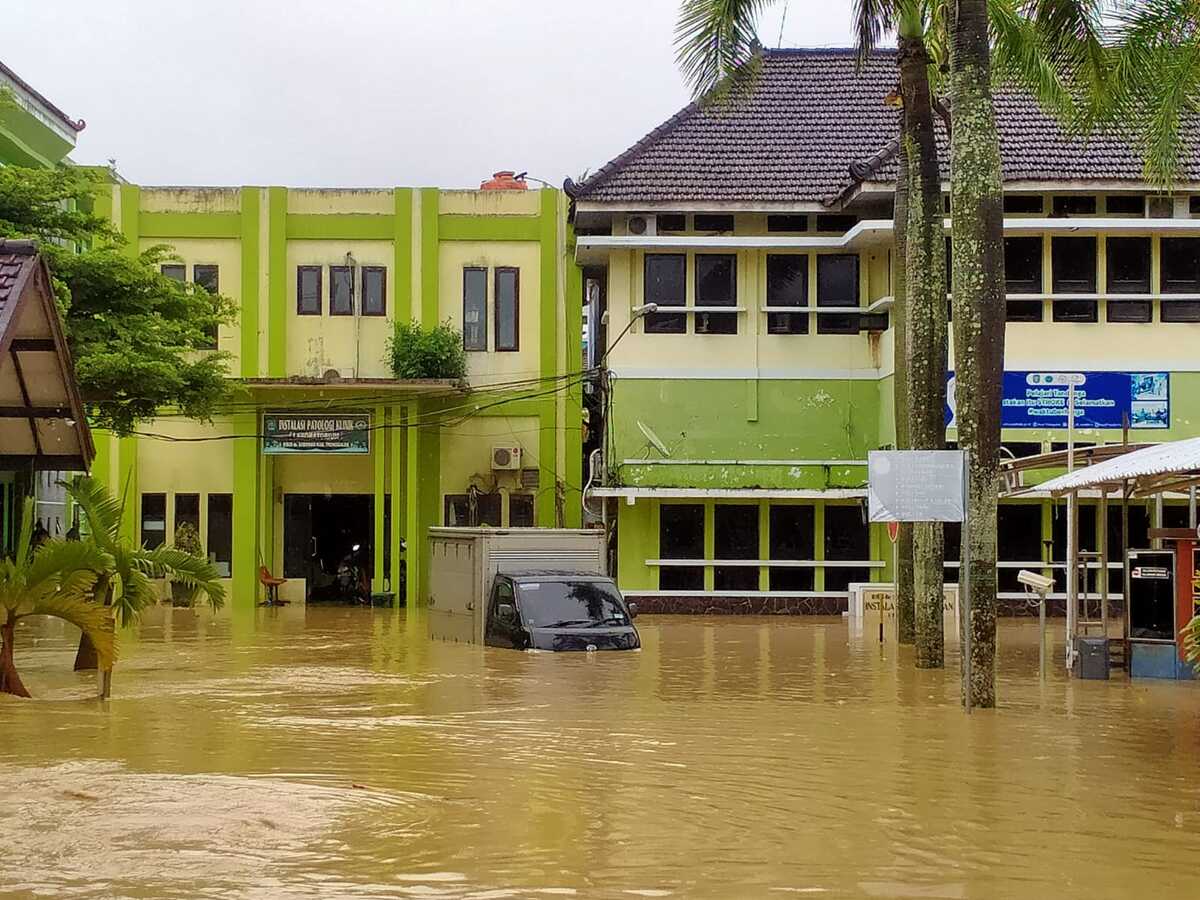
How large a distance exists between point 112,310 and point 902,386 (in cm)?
1226

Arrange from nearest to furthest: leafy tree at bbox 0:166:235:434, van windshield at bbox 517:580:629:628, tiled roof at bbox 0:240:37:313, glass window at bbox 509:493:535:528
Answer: tiled roof at bbox 0:240:37:313, van windshield at bbox 517:580:629:628, leafy tree at bbox 0:166:235:434, glass window at bbox 509:493:535:528

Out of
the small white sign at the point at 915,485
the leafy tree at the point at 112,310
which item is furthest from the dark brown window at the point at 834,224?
the small white sign at the point at 915,485

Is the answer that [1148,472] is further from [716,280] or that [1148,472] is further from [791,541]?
[716,280]

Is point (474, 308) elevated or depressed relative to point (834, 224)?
depressed

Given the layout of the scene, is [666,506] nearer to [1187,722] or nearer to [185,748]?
[1187,722]

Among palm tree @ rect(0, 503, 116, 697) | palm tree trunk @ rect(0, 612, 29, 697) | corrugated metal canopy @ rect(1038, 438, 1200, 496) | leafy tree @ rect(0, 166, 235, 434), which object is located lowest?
palm tree trunk @ rect(0, 612, 29, 697)

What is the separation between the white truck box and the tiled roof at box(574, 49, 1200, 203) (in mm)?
10858

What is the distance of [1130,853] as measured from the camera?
9312 mm

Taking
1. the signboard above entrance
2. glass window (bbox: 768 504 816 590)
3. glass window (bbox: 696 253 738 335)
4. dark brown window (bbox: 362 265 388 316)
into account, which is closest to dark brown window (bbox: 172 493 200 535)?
the signboard above entrance

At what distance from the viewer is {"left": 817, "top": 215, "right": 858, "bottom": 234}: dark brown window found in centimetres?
3362

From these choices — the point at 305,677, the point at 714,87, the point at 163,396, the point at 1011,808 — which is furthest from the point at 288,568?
the point at 1011,808

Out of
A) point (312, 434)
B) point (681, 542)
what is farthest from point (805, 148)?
point (312, 434)

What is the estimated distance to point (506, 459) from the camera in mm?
36344

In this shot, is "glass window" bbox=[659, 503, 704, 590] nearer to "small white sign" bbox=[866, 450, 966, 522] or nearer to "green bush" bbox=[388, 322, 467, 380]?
"green bush" bbox=[388, 322, 467, 380]
